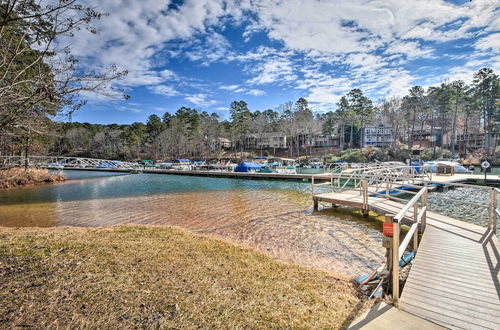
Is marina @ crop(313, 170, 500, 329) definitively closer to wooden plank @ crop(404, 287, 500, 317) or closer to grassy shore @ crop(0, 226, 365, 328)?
wooden plank @ crop(404, 287, 500, 317)

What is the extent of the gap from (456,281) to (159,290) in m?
4.24

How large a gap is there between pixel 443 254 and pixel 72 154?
289ft

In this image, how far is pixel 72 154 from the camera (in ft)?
235

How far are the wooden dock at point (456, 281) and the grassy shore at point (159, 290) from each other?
2.60ft

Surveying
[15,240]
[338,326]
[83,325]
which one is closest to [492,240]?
[338,326]

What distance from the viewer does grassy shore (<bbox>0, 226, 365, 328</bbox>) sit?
8.76ft

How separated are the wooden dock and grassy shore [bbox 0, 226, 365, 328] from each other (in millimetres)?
793

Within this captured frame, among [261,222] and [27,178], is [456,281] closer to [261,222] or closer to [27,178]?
[261,222]

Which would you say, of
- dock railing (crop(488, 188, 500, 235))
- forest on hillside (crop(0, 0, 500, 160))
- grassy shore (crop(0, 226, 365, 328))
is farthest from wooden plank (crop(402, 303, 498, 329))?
forest on hillside (crop(0, 0, 500, 160))

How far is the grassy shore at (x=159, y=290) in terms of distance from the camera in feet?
8.76

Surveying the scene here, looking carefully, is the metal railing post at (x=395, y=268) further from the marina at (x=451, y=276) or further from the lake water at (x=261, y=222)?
the lake water at (x=261, y=222)

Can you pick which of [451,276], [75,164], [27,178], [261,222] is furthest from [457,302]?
[75,164]

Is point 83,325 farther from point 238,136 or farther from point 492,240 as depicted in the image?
point 238,136

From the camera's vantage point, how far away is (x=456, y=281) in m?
3.45
